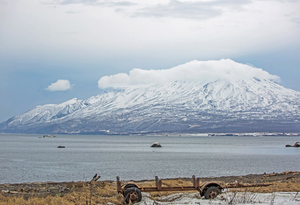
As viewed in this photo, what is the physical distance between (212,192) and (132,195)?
3.64 meters

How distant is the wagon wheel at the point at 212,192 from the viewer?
18.6 m

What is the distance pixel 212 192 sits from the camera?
18.7 m

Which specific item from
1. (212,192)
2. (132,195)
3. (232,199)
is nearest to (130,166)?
(132,195)

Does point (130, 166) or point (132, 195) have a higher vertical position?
point (132, 195)

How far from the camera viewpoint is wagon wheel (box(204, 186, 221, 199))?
18587mm

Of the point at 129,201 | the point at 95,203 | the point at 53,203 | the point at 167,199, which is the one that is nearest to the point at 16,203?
the point at 53,203

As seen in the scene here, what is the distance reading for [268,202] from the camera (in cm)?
1689

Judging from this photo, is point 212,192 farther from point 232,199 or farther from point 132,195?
point 132,195

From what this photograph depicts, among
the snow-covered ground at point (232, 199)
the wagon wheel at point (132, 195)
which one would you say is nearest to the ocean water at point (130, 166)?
the wagon wheel at point (132, 195)

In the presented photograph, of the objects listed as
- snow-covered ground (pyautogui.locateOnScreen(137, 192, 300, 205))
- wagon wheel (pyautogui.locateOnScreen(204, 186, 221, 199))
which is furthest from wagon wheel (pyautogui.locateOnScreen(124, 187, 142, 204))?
wagon wheel (pyautogui.locateOnScreen(204, 186, 221, 199))

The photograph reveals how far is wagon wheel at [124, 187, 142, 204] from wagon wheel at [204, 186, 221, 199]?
304 centimetres

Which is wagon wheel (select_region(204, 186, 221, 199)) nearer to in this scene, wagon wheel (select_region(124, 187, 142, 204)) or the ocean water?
wagon wheel (select_region(124, 187, 142, 204))

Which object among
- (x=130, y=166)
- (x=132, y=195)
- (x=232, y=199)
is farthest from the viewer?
(x=130, y=166)

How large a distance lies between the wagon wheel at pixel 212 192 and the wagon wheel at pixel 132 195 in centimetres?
304
